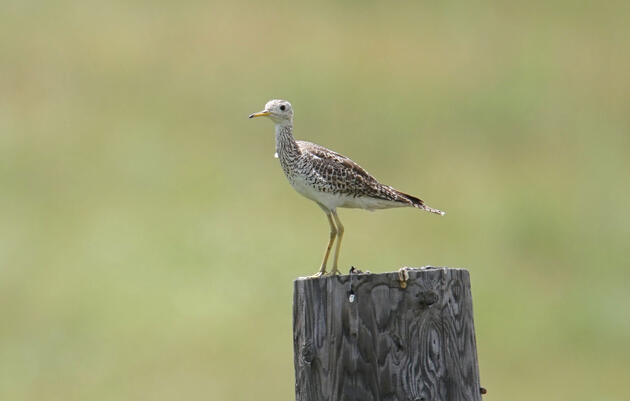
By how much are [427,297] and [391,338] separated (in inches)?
11.5

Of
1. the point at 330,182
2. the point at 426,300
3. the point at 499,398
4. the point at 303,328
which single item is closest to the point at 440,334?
the point at 426,300

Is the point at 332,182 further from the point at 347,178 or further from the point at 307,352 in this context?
the point at 307,352

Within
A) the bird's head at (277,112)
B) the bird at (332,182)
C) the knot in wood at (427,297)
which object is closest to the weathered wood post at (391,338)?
the knot in wood at (427,297)

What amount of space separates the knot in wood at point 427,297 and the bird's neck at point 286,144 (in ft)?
10.3

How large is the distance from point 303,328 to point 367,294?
428 millimetres

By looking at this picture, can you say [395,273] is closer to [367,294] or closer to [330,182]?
[367,294]

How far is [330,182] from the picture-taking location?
921 cm

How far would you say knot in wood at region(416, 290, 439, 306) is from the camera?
6453 mm

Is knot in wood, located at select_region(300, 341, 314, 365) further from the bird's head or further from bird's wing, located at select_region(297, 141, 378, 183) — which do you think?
the bird's head

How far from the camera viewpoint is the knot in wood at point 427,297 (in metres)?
6.45

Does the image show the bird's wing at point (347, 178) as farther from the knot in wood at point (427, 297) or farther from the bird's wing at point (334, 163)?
the knot in wood at point (427, 297)

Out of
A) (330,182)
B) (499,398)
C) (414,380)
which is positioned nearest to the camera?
(414,380)

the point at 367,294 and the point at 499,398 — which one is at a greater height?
the point at 367,294

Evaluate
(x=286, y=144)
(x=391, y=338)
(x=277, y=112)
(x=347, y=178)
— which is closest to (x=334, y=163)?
(x=347, y=178)
